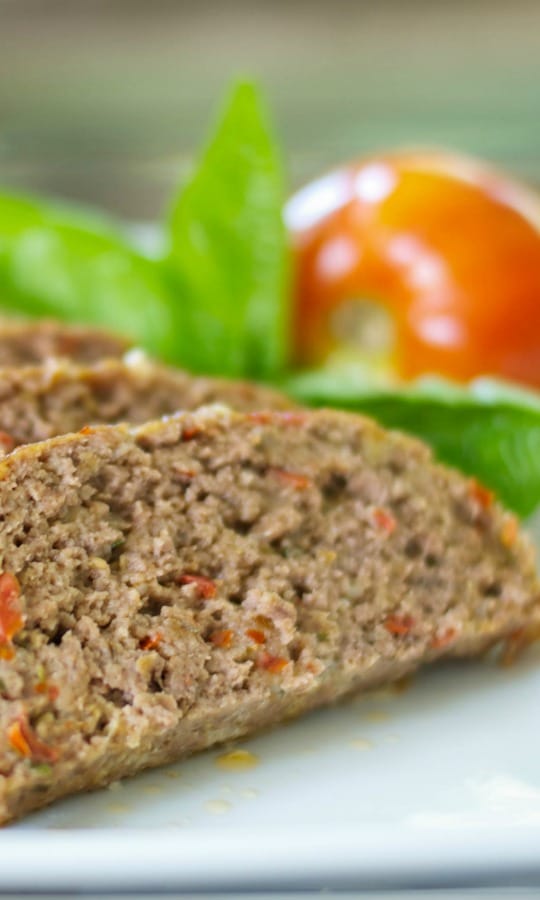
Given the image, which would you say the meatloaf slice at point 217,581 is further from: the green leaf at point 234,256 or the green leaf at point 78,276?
the green leaf at point 78,276

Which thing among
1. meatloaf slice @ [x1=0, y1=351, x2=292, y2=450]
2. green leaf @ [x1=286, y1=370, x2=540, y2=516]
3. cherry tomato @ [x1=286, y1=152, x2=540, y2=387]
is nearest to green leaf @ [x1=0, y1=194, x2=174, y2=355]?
cherry tomato @ [x1=286, y1=152, x2=540, y2=387]

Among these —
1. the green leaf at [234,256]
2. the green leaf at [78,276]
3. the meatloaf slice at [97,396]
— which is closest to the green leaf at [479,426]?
the meatloaf slice at [97,396]

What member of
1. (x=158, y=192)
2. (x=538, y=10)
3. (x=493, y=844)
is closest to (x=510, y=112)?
(x=538, y=10)

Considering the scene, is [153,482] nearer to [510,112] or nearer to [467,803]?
[467,803]

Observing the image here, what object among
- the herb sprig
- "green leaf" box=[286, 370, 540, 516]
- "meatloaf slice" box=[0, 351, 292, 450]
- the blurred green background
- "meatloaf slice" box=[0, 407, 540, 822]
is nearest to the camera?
"meatloaf slice" box=[0, 407, 540, 822]

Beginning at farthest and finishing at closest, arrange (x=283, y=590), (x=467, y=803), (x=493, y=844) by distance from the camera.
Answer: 1. (x=283, y=590)
2. (x=467, y=803)
3. (x=493, y=844)

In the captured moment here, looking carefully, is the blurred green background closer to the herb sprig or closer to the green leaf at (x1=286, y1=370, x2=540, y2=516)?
the herb sprig
